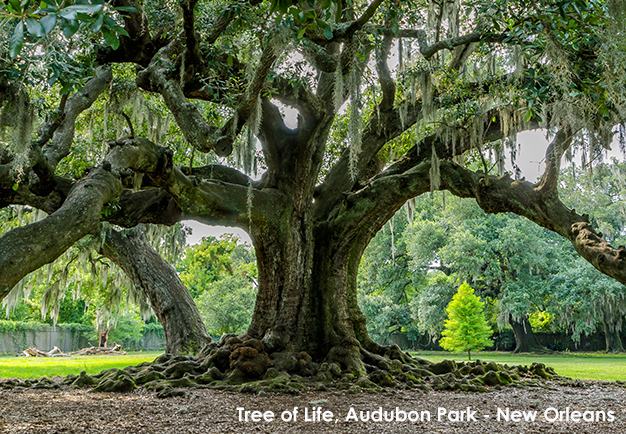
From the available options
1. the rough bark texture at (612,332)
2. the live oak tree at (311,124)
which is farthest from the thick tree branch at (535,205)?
the rough bark texture at (612,332)

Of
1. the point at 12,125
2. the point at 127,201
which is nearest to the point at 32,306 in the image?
the point at 127,201

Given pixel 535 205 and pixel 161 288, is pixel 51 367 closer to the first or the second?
pixel 161 288

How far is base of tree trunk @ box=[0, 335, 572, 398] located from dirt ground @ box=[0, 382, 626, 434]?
275mm

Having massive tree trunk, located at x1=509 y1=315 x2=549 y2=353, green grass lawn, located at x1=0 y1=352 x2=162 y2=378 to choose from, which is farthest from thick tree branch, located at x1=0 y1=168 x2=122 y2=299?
massive tree trunk, located at x1=509 y1=315 x2=549 y2=353

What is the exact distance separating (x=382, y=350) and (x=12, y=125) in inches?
225

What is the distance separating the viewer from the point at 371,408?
4477 millimetres

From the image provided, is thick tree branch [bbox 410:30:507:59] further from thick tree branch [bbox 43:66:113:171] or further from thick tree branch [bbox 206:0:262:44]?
thick tree branch [bbox 43:66:113:171]

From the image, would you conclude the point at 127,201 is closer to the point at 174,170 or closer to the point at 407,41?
the point at 174,170

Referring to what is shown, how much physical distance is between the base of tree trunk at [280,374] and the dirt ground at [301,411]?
0.90 feet

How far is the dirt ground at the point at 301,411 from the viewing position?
3.65 metres

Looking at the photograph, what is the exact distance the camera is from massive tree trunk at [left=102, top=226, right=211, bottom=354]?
8711 millimetres

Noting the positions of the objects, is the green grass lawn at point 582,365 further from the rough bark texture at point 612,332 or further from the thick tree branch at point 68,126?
the thick tree branch at point 68,126

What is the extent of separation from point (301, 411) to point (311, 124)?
3942 millimetres

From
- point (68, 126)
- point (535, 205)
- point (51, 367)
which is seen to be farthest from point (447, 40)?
point (51, 367)
